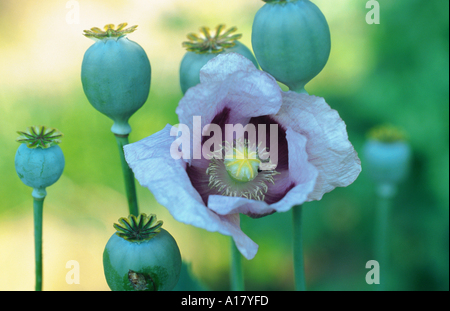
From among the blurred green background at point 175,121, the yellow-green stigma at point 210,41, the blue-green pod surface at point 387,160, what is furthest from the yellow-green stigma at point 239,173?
the blurred green background at point 175,121

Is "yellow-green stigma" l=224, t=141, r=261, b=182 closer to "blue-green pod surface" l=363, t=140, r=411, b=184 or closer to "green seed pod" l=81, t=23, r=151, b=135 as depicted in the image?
"green seed pod" l=81, t=23, r=151, b=135

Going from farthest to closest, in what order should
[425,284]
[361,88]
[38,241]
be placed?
[361,88]
[425,284]
[38,241]

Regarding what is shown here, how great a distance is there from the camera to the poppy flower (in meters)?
0.44

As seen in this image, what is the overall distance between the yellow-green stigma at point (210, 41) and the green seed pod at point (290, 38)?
0.08 meters

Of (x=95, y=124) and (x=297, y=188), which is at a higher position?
(x=95, y=124)

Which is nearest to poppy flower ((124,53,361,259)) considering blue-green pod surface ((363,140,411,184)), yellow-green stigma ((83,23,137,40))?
yellow-green stigma ((83,23,137,40))

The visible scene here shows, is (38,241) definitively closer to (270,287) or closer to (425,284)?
(270,287)

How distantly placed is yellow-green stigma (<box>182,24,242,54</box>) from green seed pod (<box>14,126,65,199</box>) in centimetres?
19

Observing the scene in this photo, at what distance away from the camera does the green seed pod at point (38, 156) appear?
0.55m

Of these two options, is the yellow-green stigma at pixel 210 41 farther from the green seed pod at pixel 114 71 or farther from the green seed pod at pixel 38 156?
the green seed pod at pixel 38 156

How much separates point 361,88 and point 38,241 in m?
1.14

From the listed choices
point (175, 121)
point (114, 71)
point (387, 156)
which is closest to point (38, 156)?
point (114, 71)
